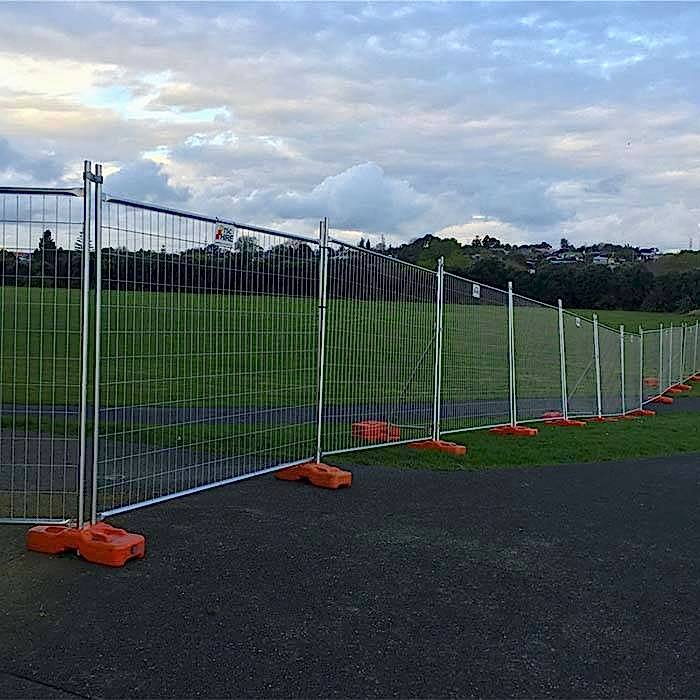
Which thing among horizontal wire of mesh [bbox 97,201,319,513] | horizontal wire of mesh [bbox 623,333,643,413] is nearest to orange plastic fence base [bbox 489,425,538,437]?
horizontal wire of mesh [bbox 97,201,319,513]

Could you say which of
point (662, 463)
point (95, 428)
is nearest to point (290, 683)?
point (95, 428)

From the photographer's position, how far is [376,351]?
10.1m

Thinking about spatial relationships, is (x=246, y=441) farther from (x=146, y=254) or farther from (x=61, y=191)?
(x=61, y=191)

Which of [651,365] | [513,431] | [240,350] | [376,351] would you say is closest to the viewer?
[240,350]

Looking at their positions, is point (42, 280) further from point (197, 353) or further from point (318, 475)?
point (318, 475)

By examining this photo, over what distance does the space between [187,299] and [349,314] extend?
2806mm

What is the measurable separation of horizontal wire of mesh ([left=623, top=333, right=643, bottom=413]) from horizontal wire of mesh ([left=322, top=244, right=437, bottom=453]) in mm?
10126

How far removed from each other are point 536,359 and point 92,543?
10.3m

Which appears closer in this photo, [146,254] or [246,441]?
[146,254]

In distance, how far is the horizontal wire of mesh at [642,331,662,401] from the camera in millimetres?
22609

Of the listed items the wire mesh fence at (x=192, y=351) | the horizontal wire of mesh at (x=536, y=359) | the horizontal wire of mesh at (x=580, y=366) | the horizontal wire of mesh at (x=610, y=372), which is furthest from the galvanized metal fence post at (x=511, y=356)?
the horizontal wire of mesh at (x=610, y=372)

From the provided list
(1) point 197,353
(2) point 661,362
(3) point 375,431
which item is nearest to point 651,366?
(2) point 661,362

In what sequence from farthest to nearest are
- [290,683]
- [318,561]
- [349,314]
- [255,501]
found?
[349,314] → [255,501] → [318,561] → [290,683]

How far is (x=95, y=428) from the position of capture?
5.78 metres
